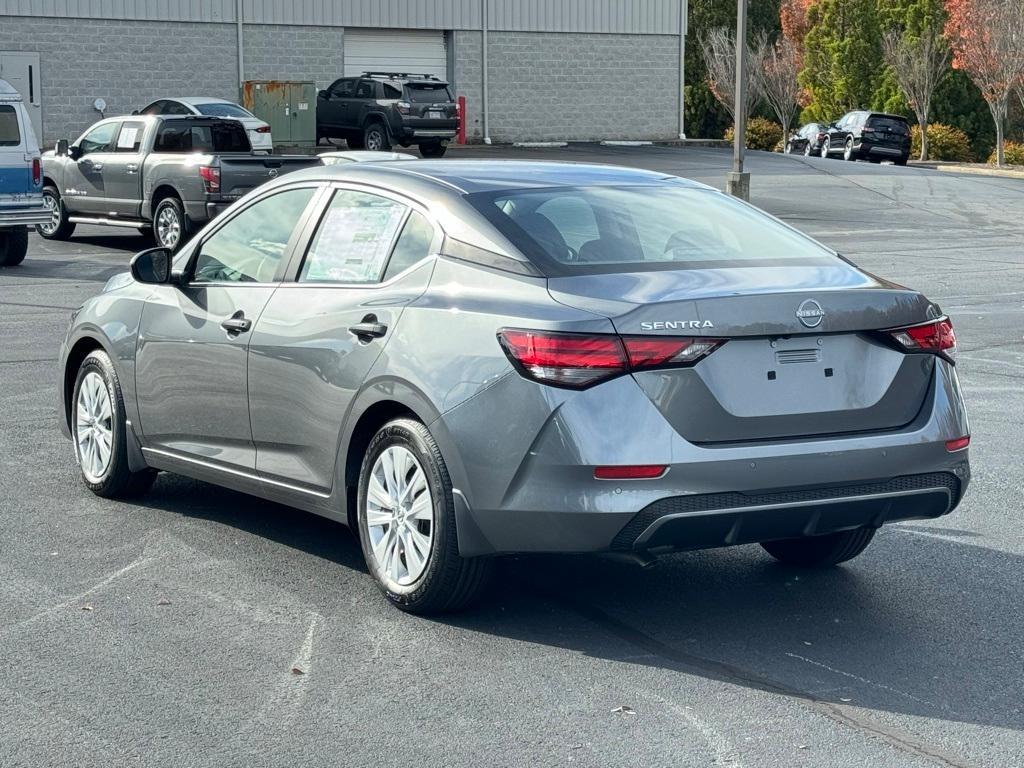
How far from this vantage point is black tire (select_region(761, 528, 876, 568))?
648 cm

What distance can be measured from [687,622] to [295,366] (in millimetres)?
1756

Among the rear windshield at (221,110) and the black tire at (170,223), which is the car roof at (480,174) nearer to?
the black tire at (170,223)

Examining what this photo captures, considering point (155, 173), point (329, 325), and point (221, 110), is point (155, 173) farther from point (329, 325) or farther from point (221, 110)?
point (329, 325)

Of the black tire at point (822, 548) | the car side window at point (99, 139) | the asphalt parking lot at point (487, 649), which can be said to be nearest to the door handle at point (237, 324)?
the asphalt parking lot at point (487, 649)

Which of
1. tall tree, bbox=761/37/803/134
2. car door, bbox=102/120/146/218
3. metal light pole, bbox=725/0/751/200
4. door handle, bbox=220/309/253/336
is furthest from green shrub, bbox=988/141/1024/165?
door handle, bbox=220/309/253/336

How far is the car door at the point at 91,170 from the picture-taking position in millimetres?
23016

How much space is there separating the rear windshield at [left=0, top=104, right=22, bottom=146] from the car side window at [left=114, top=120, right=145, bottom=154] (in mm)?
3058

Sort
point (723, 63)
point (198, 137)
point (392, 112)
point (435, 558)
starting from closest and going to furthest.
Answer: point (435, 558)
point (198, 137)
point (392, 112)
point (723, 63)

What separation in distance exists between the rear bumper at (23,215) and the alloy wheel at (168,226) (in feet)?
7.35

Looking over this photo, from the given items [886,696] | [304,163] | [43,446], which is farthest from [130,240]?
[886,696]

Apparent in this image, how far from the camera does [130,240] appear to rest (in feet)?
82.1

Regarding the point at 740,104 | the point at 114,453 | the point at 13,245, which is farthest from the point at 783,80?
the point at 114,453

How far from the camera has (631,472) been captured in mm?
5227

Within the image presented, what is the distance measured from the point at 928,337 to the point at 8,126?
1595cm
